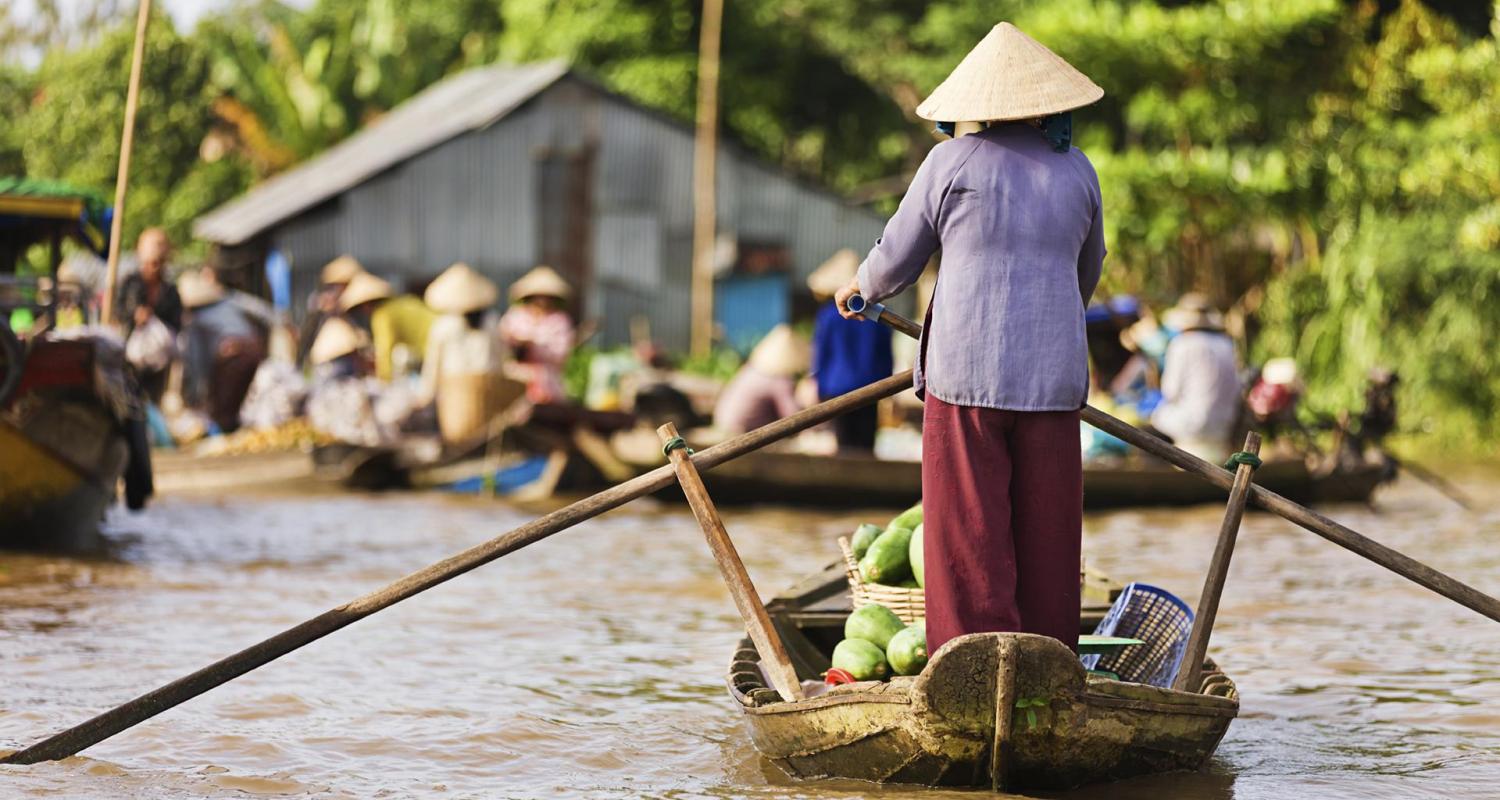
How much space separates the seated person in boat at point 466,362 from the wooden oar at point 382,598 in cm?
827

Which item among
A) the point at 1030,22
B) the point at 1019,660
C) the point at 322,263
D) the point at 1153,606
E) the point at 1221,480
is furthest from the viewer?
the point at 322,263

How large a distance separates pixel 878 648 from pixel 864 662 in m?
0.07

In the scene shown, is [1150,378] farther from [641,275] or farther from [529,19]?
[529,19]

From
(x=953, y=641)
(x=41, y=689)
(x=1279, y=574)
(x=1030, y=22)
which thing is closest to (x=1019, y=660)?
(x=953, y=641)

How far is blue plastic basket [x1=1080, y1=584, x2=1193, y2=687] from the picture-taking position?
16.4ft

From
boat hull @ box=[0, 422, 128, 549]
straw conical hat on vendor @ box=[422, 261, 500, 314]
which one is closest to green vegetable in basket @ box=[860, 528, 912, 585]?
boat hull @ box=[0, 422, 128, 549]

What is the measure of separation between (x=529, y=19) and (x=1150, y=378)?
57.5 ft

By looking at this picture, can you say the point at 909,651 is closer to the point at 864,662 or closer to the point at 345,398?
the point at 864,662

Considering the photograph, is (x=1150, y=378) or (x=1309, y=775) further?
(x=1150, y=378)

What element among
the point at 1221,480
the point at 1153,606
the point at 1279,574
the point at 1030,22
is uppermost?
the point at 1030,22

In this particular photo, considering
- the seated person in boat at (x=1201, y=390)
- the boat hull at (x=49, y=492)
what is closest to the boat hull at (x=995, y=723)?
the boat hull at (x=49, y=492)

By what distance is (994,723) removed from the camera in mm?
4027

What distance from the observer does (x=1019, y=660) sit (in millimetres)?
3906

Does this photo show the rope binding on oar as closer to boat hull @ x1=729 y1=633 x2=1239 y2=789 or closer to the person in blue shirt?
boat hull @ x1=729 y1=633 x2=1239 y2=789
